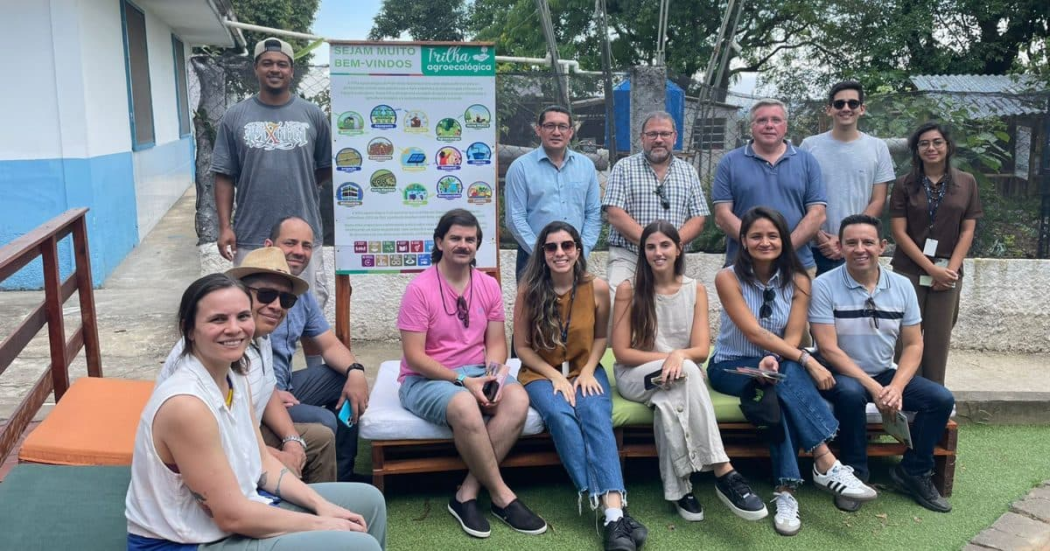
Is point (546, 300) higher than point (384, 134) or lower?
lower

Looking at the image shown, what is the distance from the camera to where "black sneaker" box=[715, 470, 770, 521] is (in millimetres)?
3637

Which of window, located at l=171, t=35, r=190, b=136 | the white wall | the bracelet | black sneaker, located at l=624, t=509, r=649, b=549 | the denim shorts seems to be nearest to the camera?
the bracelet

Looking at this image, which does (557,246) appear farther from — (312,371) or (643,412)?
(312,371)

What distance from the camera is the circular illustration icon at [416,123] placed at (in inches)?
189

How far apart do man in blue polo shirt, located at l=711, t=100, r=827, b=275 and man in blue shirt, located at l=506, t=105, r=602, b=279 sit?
80 centimetres

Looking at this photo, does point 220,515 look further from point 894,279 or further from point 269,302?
point 894,279

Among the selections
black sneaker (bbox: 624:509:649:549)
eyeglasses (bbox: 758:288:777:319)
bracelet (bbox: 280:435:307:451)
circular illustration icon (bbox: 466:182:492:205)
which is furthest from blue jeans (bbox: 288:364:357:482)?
eyeglasses (bbox: 758:288:777:319)

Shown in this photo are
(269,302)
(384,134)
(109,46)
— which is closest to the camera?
(269,302)

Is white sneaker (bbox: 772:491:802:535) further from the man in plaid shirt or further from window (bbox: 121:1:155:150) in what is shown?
window (bbox: 121:1:155:150)

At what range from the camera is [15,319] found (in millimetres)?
6711

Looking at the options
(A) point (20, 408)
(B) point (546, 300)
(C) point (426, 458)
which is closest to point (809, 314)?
(B) point (546, 300)

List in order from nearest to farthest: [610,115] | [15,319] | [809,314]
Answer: [809,314] → [610,115] → [15,319]

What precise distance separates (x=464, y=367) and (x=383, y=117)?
1638mm

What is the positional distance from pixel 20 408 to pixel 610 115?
422 centimetres
